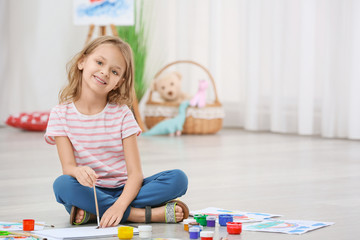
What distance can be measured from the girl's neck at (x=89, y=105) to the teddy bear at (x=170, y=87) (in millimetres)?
2684

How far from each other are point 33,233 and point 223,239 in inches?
17.0

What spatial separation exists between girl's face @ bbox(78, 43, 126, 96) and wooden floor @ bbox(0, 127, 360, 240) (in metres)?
0.36

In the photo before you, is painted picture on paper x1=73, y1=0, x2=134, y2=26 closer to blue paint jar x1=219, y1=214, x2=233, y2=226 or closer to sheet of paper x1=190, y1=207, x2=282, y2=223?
sheet of paper x1=190, y1=207, x2=282, y2=223

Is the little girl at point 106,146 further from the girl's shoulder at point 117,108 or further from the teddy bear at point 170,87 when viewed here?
the teddy bear at point 170,87

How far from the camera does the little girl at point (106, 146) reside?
5.13ft

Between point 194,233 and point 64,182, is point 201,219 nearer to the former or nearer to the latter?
point 194,233

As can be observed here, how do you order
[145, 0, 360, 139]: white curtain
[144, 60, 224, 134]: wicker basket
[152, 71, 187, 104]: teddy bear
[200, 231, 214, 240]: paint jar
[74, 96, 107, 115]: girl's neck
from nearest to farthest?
[200, 231, 214, 240]: paint jar
[74, 96, 107, 115]: girl's neck
[145, 0, 360, 139]: white curtain
[144, 60, 224, 134]: wicker basket
[152, 71, 187, 104]: teddy bear

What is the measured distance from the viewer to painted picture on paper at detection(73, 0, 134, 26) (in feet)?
13.2

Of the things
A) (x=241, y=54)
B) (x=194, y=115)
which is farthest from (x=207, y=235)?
(x=241, y=54)

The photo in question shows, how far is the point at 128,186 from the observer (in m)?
1.58

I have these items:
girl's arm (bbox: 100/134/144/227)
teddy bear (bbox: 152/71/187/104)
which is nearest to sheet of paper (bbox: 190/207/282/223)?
girl's arm (bbox: 100/134/144/227)

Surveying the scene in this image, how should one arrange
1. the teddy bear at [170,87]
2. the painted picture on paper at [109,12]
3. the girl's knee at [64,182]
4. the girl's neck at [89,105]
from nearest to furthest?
the girl's knee at [64,182]
the girl's neck at [89,105]
the painted picture on paper at [109,12]
the teddy bear at [170,87]

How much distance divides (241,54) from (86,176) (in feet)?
10.8


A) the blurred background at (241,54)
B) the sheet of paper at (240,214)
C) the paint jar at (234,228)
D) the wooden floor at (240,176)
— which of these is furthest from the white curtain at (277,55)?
the paint jar at (234,228)
